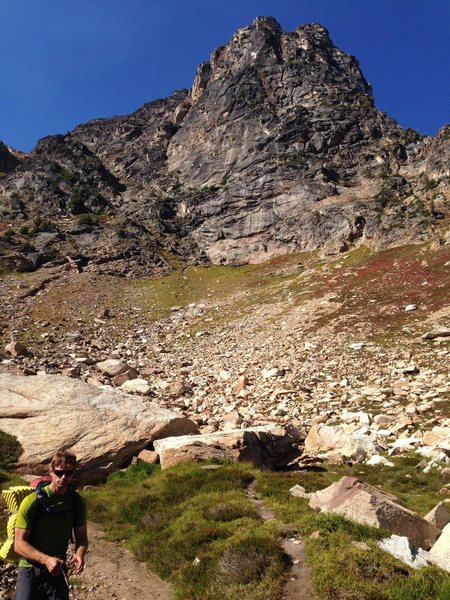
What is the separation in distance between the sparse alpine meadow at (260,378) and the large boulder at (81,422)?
81 cm

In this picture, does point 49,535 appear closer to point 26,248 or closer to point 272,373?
point 272,373

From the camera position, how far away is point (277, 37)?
456 feet

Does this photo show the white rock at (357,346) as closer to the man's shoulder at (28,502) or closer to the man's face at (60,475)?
the man's face at (60,475)

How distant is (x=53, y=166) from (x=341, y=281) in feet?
333

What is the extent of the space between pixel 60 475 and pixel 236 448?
10.2 metres

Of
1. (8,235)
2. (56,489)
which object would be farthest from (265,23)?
(56,489)

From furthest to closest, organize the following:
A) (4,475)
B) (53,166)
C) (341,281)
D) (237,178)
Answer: (53,166) < (237,178) < (341,281) < (4,475)

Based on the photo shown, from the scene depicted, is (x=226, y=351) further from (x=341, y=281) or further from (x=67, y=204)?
(x=67, y=204)

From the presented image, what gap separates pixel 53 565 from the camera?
4707 millimetres

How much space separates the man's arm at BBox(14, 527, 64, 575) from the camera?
4727 millimetres

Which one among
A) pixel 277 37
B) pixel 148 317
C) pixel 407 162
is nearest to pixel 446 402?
pixel 148 317

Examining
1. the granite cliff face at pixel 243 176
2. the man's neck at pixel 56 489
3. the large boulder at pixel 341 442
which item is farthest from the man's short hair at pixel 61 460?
the granite cliff face at pixel 243 176

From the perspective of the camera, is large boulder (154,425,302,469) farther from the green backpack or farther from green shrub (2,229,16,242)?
green shrub (2,229,16,242)

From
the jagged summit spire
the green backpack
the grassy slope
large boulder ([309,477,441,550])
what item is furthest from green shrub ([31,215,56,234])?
the jagged summit spire
